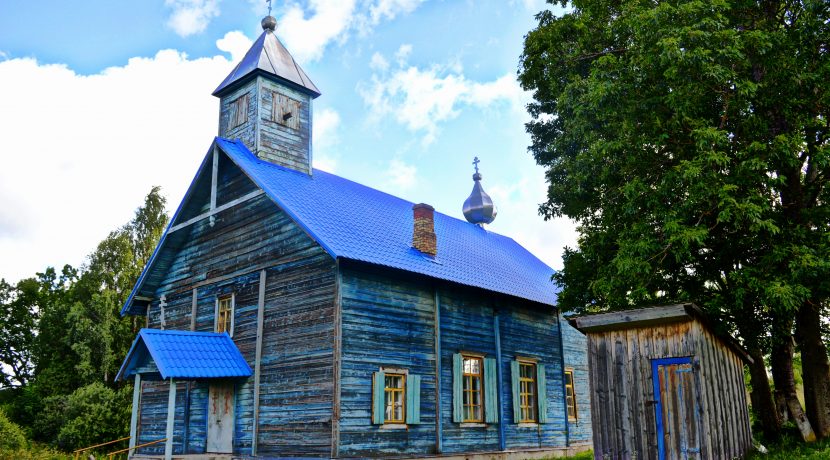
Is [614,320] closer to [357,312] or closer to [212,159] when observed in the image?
[357,312]

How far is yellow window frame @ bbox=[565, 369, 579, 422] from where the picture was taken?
810 inches

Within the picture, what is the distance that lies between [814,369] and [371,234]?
401 inches

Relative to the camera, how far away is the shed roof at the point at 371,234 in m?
15.1


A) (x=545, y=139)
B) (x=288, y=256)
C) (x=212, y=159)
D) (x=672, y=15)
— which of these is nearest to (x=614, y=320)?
(x=672, y=15)

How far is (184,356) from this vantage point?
14.5 metres

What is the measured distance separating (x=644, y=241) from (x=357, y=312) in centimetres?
615

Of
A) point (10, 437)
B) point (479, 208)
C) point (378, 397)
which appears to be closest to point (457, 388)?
point (378, 397)

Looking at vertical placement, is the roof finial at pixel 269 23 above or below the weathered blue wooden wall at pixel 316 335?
above

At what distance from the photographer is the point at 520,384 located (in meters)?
18.4

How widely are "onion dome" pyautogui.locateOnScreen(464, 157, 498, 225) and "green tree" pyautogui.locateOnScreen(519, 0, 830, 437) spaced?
515 inches

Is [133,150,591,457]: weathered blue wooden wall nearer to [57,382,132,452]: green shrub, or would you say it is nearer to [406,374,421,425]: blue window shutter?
[406,374,421,425]: blue window shutter

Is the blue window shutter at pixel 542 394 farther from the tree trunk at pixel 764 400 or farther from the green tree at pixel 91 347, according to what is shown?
the green tree at pixel 91 347

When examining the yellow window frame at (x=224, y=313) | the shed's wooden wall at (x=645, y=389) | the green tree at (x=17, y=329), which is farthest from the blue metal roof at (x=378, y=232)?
the green tree at (x=17, y=329)

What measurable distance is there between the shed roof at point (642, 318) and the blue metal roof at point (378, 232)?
186 inches
